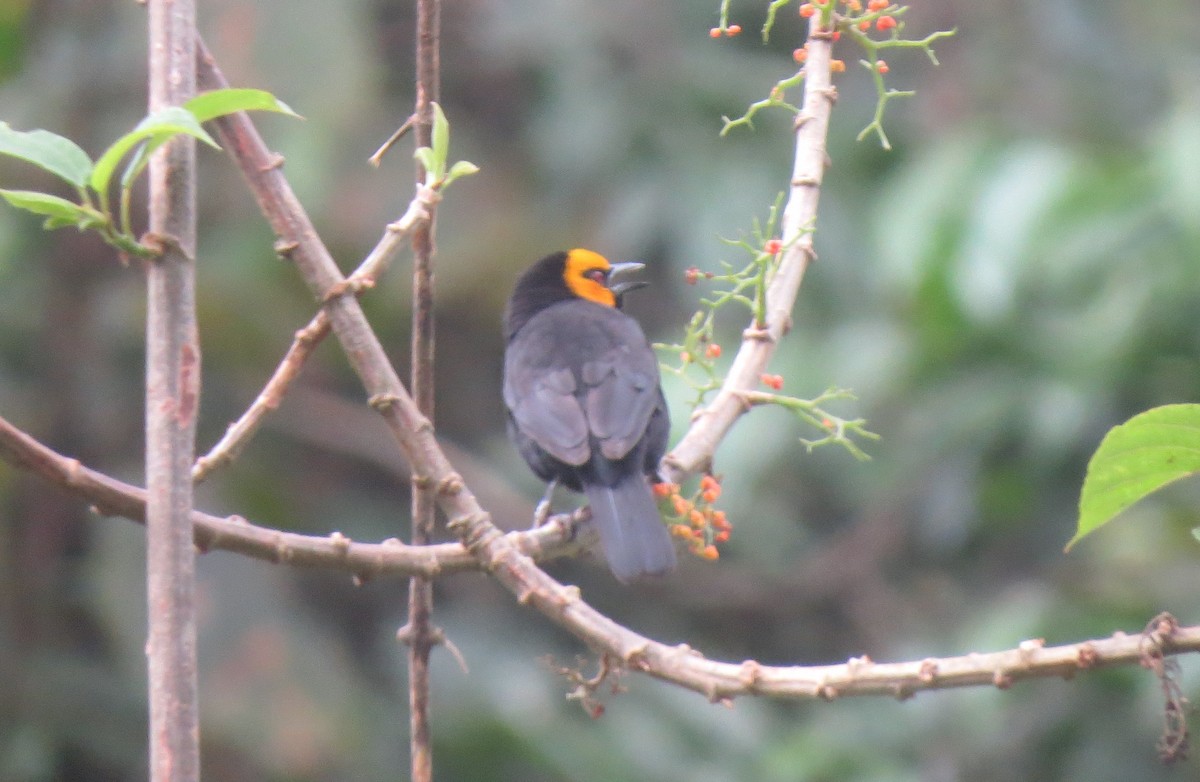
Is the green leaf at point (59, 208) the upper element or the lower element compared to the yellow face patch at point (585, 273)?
lower

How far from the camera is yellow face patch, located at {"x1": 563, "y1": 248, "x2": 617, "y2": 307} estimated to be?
411 centimetres

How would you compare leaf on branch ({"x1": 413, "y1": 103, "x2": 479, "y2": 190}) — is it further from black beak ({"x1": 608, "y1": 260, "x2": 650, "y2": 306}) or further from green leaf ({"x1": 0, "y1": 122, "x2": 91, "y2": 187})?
black beak ({"x1": 608, "y1": 260, "x2": 650, "y2": 306})

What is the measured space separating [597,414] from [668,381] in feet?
3.66

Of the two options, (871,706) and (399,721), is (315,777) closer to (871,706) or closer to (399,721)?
(399,721)

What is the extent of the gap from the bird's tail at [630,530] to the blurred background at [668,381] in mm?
563

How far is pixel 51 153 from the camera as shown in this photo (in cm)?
147

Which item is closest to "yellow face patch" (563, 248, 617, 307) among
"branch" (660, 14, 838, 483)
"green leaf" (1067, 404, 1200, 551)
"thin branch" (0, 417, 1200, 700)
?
"branch" (660, 14, 838, 483)

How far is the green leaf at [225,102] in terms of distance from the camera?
1383 mm

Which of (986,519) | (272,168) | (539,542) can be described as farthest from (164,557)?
(986,519)

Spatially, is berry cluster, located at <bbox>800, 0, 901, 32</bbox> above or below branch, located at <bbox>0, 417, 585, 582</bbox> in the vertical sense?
above

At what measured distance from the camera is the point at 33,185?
5312mm

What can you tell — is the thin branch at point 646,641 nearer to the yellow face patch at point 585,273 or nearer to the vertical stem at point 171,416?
the vertical stem at point 171,416

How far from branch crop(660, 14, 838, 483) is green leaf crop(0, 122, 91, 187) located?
100cm

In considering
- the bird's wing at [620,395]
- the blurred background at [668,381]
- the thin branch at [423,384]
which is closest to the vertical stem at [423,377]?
the thin branch at [423,384]
